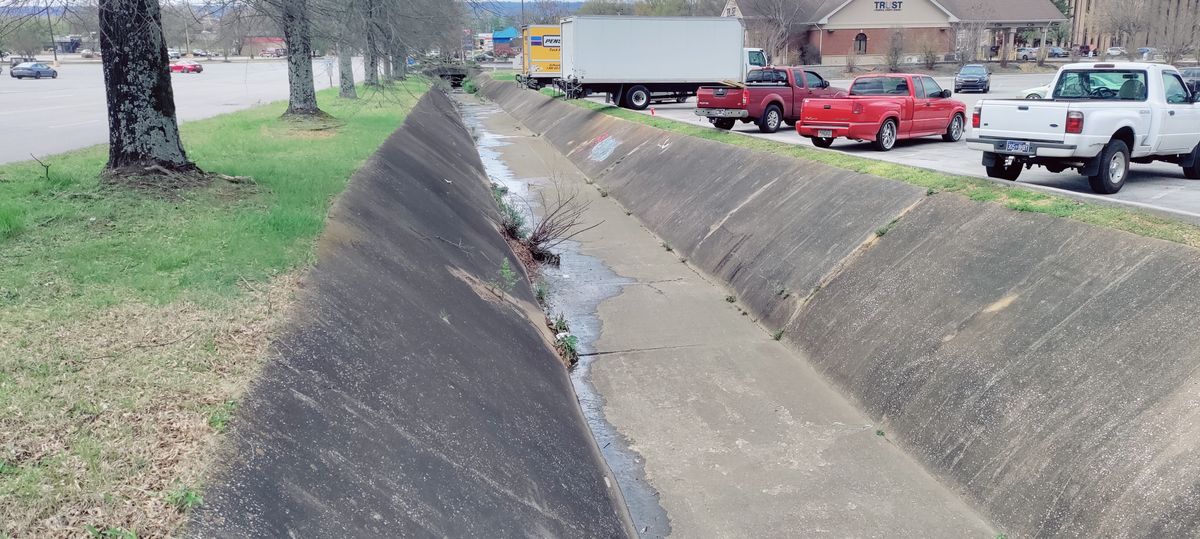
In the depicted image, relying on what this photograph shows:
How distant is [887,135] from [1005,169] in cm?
542

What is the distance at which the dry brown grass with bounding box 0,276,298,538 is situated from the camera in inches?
140

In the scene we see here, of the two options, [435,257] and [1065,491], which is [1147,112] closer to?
[1065,491]

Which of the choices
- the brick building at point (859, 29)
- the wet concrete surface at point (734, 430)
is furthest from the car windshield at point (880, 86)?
the brick building at point (859, 29)

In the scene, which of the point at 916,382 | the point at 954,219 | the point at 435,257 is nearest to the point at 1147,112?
the point at 954,219

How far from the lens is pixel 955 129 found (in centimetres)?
2053

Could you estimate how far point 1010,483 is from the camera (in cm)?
638

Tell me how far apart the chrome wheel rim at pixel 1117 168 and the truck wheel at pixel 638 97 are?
24070 mm

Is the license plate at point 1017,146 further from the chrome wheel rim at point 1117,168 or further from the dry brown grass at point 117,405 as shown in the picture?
the dry brown grass at point 117,405

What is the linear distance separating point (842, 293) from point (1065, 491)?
4385mm

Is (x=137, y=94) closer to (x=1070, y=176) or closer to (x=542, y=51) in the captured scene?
(x=1070, y=176)

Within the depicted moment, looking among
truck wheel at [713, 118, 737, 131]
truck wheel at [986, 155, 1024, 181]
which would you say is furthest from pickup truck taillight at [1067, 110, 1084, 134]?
truck wheel at [713, 118, 737, 131]

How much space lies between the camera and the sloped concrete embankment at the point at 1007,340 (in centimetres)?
581

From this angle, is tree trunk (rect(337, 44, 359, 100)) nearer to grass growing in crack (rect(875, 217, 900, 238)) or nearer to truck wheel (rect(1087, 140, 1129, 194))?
grass growing in crack (rect(875, 217, 900, 238))

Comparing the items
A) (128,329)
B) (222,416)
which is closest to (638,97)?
(128,329)
